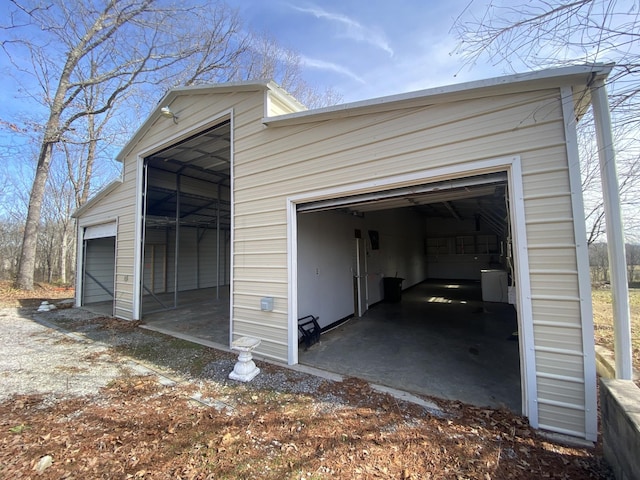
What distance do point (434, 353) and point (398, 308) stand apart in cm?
335

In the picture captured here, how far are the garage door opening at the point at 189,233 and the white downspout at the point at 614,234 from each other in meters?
5.00

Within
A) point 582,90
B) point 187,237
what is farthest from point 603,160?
point 187,237

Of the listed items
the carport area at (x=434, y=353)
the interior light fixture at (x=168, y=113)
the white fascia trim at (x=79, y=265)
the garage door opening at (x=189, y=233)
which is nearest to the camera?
the carport area at (x=434, y=353)

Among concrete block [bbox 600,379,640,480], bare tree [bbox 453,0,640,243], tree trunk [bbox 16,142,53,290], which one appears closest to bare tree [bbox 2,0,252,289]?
tree trunk [bbox 16,142,53,290]

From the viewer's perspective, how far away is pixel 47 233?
15.6 metres

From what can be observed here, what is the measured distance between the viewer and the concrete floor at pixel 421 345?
3.09m

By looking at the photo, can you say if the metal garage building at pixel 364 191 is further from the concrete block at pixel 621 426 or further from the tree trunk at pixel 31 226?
the tree trunk at pixel 31 226

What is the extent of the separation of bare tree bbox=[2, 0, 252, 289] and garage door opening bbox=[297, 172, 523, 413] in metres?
8.84

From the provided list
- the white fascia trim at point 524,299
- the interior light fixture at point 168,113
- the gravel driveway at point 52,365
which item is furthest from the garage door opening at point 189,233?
the white fascia trim at point 524,299

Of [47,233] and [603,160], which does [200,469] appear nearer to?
[603,160]

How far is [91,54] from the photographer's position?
10039 mm

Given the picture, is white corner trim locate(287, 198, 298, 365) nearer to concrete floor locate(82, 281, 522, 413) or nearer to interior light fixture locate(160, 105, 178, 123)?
concrete floor locate(82, 281, 522, 413)

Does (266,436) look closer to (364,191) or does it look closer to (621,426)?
(621,426)

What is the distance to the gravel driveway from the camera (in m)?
3.10
